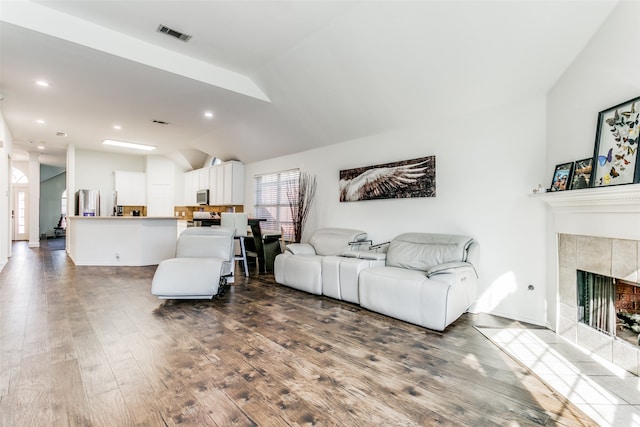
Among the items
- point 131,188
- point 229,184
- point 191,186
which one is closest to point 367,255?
point 229,184

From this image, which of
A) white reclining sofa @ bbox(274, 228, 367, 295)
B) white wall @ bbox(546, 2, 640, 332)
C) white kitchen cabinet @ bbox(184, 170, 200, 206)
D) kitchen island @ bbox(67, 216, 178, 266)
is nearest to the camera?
white wall @ bbox(546, 2, 640, 332)

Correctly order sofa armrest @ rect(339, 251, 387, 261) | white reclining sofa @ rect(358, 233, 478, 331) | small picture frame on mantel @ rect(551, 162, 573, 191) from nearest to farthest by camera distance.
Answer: small picture frame on mantel @ rect(551, 162, 573, 191)
white reclining sofa @ rect(358, 233, 478, 331)
sofa armrest @ rect(339, 251, 387, 261)

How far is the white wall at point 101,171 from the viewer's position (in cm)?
851

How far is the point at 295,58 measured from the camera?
3875 mm

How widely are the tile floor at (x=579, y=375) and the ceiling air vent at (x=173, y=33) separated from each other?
4.45m

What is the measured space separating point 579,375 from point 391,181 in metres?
2.99

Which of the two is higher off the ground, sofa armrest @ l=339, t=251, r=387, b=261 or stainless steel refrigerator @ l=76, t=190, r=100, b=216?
stainless steel refrigerator @ l=76, t=190, r=100, b=216

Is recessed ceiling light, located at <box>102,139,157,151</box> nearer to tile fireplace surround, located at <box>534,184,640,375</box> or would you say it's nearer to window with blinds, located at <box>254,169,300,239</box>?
window with blinds, located at <box>254,169,300,239</box>

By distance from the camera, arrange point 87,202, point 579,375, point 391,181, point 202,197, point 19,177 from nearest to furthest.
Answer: point 579,375, point 391,181, point 87,202, point 202,197, point 19,177

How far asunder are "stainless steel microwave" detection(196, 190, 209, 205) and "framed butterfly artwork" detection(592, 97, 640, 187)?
801cm

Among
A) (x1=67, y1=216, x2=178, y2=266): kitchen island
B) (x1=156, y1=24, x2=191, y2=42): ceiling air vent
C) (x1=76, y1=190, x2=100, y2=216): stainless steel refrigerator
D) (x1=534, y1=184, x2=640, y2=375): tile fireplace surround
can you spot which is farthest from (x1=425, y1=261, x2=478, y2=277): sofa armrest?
(x1=76, y1=190, x2=100, y2=216): stainless steel refrigerator

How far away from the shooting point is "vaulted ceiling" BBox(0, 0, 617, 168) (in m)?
2.82

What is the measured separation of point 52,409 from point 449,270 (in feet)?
10.4

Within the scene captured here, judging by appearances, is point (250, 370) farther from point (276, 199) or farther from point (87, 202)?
point (87, 202)
